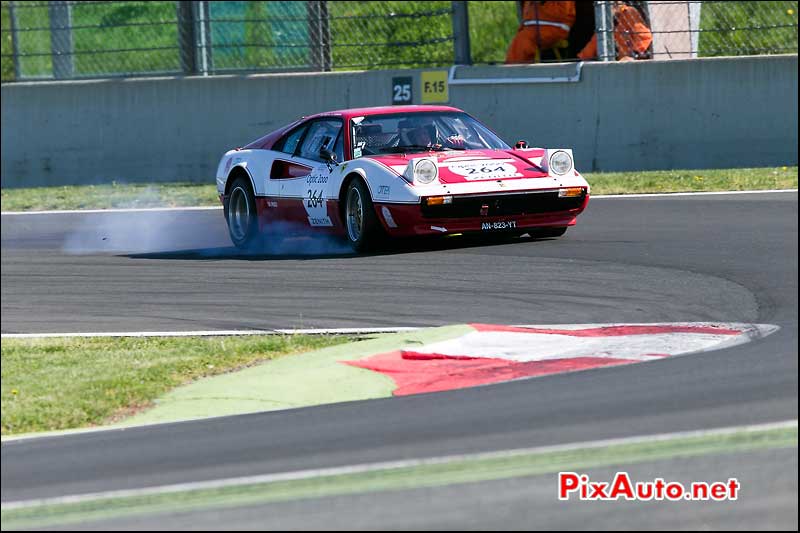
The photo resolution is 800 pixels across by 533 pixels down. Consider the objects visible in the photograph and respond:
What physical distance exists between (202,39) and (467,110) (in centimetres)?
393

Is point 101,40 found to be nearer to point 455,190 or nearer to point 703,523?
point 455,190

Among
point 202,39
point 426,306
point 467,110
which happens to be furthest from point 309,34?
point 426,306

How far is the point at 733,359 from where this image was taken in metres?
6.46

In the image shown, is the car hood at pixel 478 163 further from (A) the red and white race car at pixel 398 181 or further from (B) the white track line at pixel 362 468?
(B) the white track line at pixel 362 468

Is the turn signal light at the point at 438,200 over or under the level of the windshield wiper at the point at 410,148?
under

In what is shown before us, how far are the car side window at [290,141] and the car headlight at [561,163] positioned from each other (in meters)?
2.43

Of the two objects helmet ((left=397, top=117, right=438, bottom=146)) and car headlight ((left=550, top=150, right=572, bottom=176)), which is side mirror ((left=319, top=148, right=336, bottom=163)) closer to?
helmet ((left=397, top=117, right=438, bottom=146))

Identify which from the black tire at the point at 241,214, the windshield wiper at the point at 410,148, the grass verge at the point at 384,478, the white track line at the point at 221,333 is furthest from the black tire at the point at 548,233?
the grass verge at the point at 384,478

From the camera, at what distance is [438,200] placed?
34.3ft

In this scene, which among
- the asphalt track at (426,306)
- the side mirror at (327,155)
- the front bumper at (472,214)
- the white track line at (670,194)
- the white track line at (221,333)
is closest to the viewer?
the asphalt track at (426,306)

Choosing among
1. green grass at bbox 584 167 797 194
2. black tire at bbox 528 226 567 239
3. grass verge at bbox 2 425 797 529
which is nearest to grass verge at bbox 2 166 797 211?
green grass at bbox 584 167 797 194

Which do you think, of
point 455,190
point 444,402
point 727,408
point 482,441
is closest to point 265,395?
point 444,402

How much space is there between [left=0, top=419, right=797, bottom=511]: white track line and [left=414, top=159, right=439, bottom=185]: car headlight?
5.59 metres

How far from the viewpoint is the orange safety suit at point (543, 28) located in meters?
18.6
